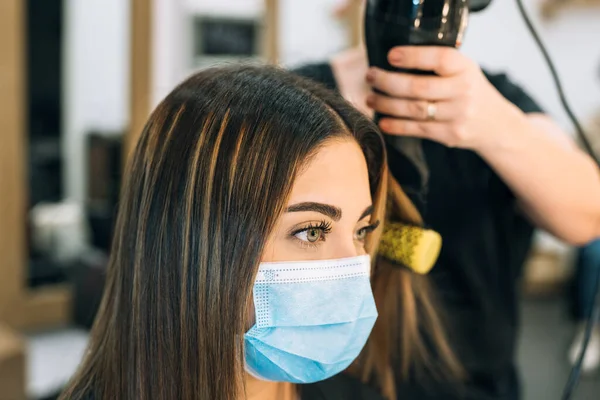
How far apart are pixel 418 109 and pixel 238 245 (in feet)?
1.02

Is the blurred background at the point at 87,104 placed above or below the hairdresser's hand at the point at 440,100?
below

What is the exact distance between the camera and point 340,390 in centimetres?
113

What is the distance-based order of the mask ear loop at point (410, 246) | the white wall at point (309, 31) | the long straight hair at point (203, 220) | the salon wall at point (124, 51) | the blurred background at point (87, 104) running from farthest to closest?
the white wall at point (309, 31) < the salon wall at point (124, 51) < the blurred background at point (87, 104) < the mask ear loop at point (410, 246) < the long straight hair at point (203, 220)

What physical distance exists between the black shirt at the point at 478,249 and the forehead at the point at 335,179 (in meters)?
0.26

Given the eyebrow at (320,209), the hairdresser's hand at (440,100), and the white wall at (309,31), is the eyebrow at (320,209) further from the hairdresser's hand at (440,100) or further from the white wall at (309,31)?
the white wall at (309,31)

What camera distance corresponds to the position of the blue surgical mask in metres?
0.84

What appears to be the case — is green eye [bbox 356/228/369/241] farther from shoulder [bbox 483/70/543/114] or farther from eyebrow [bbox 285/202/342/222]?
shoulder [bbox 483/70/543/114]

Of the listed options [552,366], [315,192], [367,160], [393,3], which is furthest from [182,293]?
[552,366]

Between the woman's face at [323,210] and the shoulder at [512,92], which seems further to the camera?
the shoulder at [512,92]

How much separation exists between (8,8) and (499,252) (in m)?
2.74

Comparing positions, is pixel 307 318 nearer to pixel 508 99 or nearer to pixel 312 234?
pixel 312 234

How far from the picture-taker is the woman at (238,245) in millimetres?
829

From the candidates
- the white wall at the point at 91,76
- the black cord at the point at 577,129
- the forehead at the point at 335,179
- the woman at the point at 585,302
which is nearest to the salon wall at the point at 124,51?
the white wall at the point at 91,76

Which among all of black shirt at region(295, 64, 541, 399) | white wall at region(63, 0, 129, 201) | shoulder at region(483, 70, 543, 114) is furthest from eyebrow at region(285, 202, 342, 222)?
white wall at region(63, 0, 129, 201)
